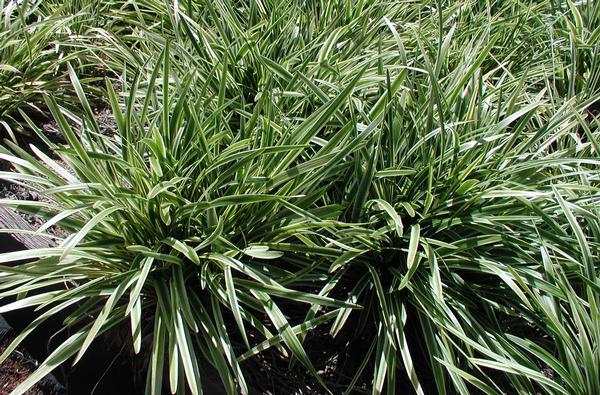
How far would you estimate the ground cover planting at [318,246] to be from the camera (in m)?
1.84

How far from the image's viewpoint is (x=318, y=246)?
200 cm

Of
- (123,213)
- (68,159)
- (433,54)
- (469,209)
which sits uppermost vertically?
(68,159)

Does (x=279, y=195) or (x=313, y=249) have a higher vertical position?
(x=279, y=195)

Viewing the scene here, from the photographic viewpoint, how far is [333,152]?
198cm

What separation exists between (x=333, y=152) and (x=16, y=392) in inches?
43.2

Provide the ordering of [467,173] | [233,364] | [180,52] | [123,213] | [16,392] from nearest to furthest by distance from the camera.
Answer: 1. [16,392]
2. [233,364]
3. [123,213]
4. [467,173]
5. [180,52]

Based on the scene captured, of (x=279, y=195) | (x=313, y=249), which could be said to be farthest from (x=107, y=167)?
(x=313, y=249)

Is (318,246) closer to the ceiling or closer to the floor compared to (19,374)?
closer to the ceiling

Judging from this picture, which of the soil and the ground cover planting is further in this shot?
the soil

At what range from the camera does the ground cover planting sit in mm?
1838

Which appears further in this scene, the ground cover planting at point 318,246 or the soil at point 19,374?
the soil at point 19,374

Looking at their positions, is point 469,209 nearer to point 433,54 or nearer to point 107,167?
point 433,54

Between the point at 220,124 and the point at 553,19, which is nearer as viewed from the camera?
the point at 220,124

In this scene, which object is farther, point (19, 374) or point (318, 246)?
point (19, 374)
